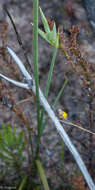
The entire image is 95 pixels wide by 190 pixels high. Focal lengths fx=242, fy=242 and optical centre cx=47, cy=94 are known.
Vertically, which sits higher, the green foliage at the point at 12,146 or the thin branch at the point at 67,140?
the thin branch at the point at 67,140

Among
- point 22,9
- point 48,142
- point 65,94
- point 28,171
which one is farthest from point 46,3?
point 28,171

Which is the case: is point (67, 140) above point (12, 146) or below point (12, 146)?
above

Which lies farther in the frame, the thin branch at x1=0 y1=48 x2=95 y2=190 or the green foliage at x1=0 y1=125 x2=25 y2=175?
the green foliage at x1=0 y1=125 x2=25 y2=175

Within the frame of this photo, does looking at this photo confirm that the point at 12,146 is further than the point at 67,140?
Yes

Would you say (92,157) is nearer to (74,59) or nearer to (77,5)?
(74,59)

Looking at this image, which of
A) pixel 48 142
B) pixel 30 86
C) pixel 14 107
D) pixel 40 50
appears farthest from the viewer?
pixel 40 50

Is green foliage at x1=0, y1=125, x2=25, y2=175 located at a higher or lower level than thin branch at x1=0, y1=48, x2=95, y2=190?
lower

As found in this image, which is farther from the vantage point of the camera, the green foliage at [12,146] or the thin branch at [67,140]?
the green foliage at [12,146]

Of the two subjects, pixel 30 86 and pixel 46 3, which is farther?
pixel 46 3

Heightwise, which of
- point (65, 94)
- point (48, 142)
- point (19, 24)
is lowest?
point (48, 142)

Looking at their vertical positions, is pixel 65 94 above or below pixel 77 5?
below

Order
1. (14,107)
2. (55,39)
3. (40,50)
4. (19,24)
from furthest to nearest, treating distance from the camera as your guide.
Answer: (19,24), (40,50), (14,107), (55,39)
